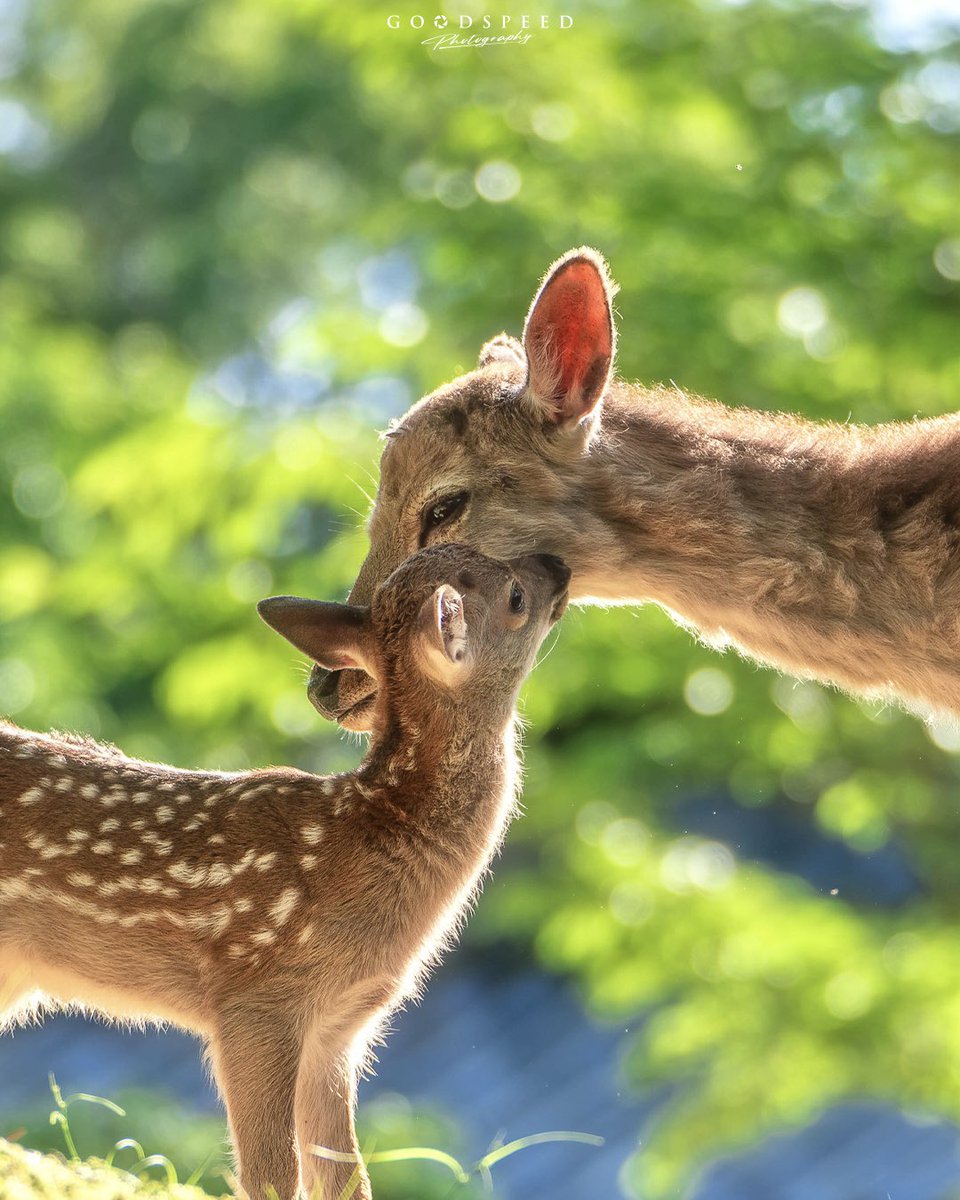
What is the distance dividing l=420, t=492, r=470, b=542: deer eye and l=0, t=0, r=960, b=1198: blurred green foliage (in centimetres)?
313

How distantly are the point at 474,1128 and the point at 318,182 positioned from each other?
7.17 meters

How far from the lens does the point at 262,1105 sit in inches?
115

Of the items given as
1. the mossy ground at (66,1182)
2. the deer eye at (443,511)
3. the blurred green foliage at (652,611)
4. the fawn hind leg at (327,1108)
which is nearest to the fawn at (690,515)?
the deer eye at (443,511)

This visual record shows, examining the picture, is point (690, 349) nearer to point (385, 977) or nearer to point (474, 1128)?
point (474, 1128)

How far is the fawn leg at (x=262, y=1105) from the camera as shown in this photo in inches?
115

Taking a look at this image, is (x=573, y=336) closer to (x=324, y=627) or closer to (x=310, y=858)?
(x=324, y=627)

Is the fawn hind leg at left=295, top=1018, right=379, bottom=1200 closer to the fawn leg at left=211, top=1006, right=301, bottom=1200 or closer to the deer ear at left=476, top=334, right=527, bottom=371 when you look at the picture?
the fawn leg at left=211, top=1006, right=301, bottom=1200

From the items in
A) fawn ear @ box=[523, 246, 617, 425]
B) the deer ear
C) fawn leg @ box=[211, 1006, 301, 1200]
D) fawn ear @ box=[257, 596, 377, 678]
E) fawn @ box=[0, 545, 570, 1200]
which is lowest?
fawn leg @ box=[211, 1006, 301, 1200]

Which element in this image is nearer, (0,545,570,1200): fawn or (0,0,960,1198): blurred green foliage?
(0,545,570,1200): fawn

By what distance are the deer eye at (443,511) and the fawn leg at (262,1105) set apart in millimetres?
1181

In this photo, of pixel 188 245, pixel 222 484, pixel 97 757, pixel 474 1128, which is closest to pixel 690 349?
pixel 222 484

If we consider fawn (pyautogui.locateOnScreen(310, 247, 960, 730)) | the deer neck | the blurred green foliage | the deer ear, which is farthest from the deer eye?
the blurred green foliage

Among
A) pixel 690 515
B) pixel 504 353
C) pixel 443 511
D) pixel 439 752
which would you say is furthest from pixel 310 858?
pixel 504 353

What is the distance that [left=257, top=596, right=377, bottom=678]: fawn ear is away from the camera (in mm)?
3295
